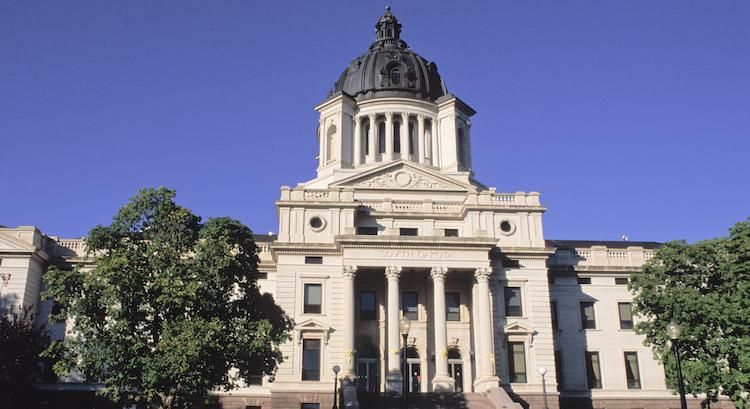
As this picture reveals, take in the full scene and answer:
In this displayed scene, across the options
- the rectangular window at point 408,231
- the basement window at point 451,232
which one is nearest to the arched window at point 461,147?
the basement window at point 451,232

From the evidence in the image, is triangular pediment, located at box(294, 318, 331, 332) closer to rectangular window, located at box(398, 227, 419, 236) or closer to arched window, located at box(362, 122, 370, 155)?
rectangular window, located at box(398, 227, 419, 236)

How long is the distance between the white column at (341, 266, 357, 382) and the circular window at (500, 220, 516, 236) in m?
11.0

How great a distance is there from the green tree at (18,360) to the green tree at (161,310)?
276 inches

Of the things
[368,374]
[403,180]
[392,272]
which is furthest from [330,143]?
[368,374]

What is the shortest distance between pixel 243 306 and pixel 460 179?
90.1 feet

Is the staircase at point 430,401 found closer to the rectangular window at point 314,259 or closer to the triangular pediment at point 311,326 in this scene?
the triangular pediment at point 311,326

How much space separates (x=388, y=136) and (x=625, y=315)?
78.7ft

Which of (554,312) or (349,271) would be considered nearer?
(349,271)

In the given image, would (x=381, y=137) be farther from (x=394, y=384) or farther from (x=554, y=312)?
(x=394, y=384)

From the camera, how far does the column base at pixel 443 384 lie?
43797 millimetres

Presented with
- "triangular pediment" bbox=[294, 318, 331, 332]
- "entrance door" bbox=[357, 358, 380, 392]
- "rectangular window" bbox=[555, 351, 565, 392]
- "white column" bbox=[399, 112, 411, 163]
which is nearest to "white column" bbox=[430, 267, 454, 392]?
"entrance door" bbox=[357, 358, 380, 392]

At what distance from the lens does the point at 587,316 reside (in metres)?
52.2

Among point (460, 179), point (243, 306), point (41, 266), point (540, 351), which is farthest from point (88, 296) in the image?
point (460, 179)

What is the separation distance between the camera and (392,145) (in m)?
62.6
